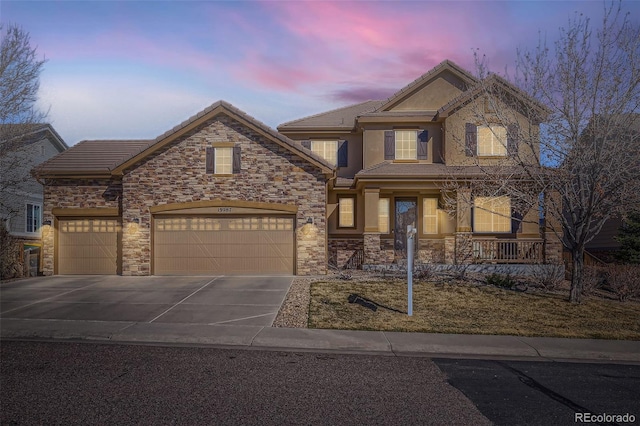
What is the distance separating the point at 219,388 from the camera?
6.57 meters

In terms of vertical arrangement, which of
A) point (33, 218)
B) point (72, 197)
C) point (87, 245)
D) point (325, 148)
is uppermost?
point (325, 148)

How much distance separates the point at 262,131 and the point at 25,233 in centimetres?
1842

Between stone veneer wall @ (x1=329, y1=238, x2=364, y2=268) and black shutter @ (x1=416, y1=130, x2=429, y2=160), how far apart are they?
504cm

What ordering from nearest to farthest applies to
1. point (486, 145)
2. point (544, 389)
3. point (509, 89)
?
point (544, 389), point (509, 89), point (486, 145)

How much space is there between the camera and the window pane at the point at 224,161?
62.1 feet

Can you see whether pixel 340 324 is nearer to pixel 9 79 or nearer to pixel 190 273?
pixel 190 273

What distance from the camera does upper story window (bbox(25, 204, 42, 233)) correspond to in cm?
2883

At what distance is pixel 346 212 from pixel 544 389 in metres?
17.1

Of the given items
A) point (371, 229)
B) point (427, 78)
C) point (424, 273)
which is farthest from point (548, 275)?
point (427, 78)

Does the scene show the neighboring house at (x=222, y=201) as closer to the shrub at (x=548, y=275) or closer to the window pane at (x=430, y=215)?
the window pane at (x=430, y=215)

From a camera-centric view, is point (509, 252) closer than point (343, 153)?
Yes

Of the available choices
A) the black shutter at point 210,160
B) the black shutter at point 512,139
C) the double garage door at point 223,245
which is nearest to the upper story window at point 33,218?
the double garage door at point 223,245

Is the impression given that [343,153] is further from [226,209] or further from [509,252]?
[509,252]

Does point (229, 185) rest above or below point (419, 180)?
below
